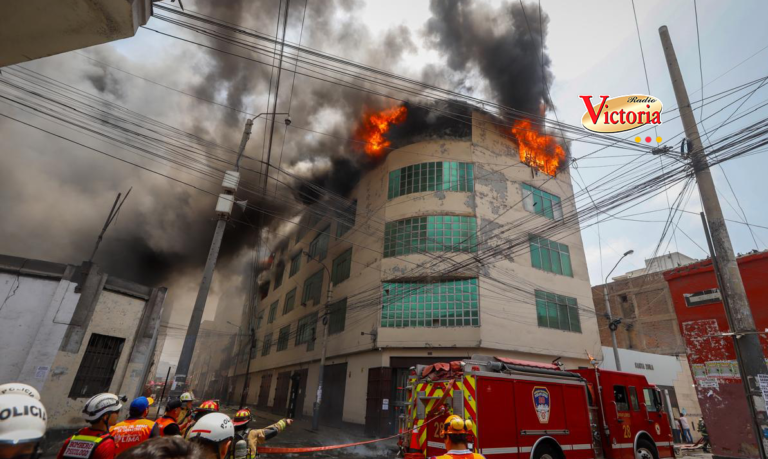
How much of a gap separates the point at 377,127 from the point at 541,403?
1901 centimetres

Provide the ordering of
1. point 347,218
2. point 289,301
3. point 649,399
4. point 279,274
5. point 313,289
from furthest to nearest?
point 279,274 < point 289,301 < point 313,289 < point 347,218 < point 649,399

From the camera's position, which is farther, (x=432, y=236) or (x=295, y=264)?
(x=295, y=264)

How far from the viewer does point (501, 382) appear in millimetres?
7230

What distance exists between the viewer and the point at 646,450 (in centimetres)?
939

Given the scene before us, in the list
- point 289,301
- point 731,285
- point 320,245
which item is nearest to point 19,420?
point 731,285

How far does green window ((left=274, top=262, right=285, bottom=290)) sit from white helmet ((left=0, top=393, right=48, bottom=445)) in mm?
35565

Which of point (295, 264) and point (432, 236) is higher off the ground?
point (295, 264)

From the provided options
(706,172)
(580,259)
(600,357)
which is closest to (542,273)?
(580,259)

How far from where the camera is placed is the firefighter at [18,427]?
146 cm

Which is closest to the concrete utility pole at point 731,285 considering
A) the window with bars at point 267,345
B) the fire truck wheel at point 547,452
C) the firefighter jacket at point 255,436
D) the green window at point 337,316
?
the fire truck wheel at point 547,452

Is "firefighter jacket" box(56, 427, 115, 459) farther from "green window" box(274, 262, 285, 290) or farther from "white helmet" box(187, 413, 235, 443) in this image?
"green window" box(274, 262, 285, 290)

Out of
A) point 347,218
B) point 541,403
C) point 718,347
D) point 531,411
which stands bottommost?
point 531,411

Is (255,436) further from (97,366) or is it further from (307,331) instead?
(307,331)

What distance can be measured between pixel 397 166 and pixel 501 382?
15992mm
